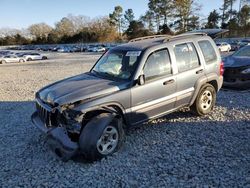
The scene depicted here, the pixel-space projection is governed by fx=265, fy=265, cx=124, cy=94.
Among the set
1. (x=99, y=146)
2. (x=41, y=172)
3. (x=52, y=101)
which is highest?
(x=52, y=101)

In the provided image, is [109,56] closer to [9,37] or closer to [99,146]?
[99,146]

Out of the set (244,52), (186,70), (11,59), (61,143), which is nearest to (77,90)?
(61,143)

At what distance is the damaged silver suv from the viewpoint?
4105 mm

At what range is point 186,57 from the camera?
17.7 ft

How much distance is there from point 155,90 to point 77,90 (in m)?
1.43

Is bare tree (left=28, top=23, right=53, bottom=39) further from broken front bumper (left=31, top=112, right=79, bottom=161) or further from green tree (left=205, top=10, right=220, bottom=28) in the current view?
broken front bumper (left=31, top=112, right=79, bottom=161)

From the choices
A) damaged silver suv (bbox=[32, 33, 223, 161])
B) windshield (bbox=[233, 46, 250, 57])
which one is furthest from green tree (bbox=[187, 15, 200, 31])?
damaged silver suv (bbox=[32, 33, 223, 161])

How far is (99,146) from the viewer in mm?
4176

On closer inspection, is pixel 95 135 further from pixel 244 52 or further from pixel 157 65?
pixel 244 52

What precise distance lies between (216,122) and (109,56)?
2.66 meters

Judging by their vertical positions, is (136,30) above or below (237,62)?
above

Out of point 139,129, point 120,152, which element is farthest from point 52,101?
point 139,129

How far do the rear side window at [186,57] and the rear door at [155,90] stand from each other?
272 mm

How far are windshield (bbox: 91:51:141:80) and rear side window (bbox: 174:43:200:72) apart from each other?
895 millimetres
